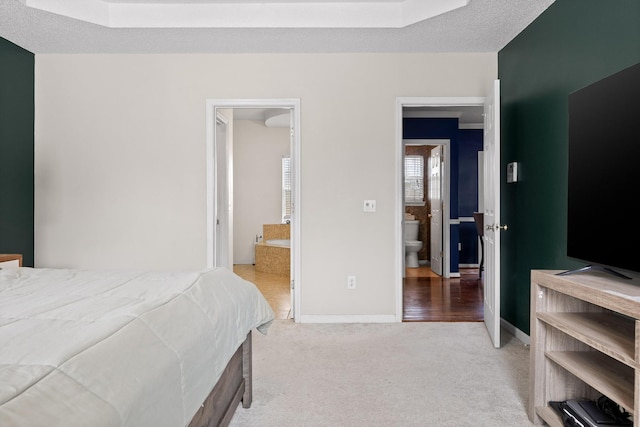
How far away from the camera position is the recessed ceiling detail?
320 cm

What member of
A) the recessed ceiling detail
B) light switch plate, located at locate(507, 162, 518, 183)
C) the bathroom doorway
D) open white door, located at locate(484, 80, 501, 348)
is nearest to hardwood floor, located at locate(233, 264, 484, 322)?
the bathroom doorway

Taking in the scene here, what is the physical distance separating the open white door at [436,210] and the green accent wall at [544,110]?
2.73 m

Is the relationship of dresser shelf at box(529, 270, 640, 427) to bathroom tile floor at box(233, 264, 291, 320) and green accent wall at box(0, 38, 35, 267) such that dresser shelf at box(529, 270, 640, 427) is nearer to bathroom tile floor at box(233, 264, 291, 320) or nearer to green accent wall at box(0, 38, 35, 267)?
bathroom tile floor at box(233, 264, 291, 320)

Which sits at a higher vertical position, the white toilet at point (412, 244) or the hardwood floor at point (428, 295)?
the white toilet at point (412, 244)

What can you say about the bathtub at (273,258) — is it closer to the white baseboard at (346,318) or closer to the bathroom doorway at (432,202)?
the bathroom doorway at (432,202)

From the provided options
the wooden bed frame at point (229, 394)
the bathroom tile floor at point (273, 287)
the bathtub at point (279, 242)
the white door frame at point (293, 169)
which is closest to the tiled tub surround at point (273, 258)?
the bathtub at point (279, 242)

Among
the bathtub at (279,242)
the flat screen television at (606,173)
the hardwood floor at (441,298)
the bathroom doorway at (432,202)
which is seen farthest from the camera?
the bathtub at (279,242)

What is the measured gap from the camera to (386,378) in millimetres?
2521

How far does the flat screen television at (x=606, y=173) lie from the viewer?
1.62 meters

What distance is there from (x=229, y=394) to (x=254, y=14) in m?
2.76

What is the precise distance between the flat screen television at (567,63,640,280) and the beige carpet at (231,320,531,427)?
3.13 feet

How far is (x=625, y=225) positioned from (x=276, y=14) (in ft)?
9.01

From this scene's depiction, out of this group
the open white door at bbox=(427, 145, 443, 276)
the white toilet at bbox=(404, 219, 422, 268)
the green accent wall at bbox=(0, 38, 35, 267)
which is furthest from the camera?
the white toilet at bbox=(404, 219, 422, 268)

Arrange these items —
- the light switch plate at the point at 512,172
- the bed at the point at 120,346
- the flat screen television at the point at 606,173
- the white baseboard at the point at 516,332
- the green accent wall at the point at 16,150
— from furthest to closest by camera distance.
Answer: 1. the green accent wall at the point at 16,150
2. the light switch plate at the point at 512,172
3. the white baseboard at the point at 516,332
4. the flat screen television at the point at 606,173
5. the bed at the point at 120,346
